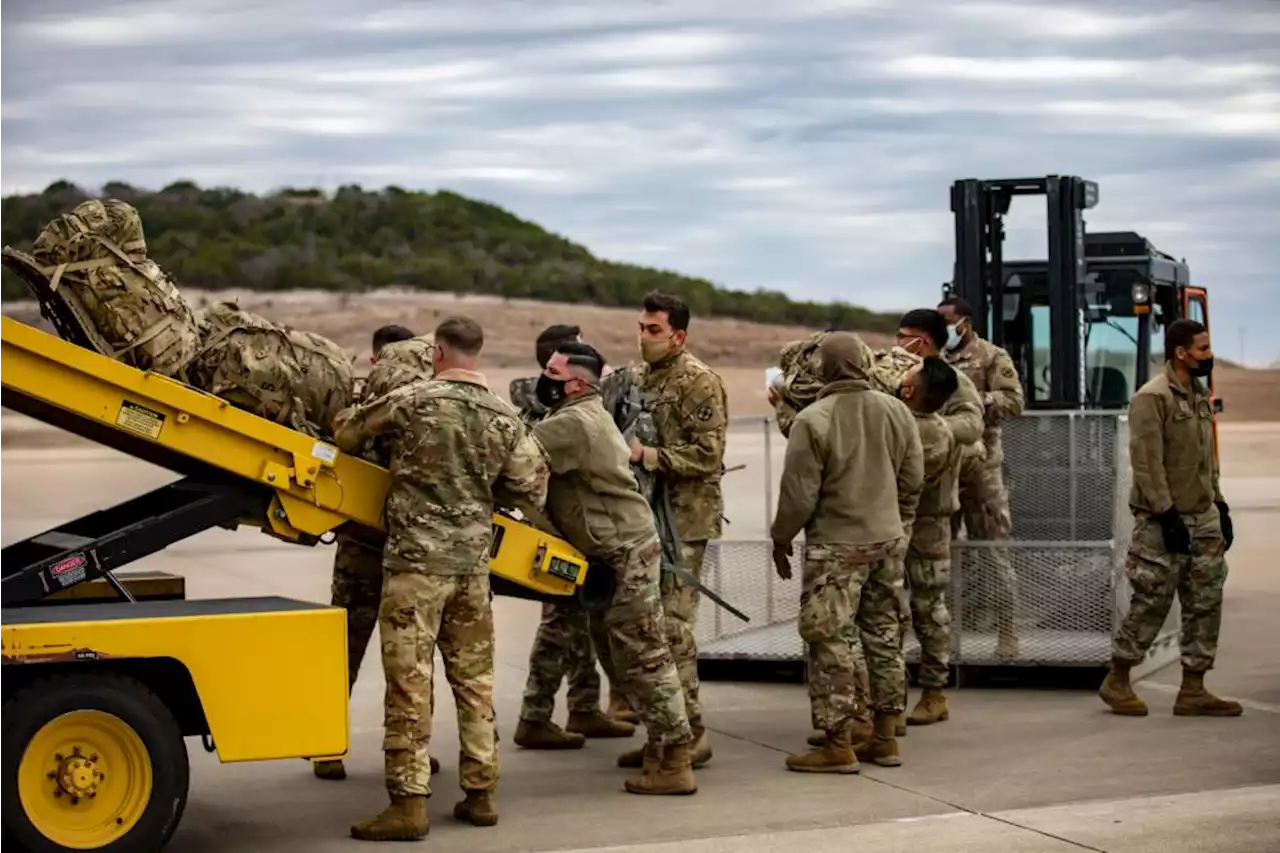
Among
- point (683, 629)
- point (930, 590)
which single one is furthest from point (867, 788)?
point (930, 590)

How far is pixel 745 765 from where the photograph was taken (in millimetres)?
8797

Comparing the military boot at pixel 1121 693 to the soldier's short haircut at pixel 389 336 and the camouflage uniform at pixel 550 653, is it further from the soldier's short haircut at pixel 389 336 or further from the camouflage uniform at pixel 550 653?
the soldier's short haircut at pixel 389 336

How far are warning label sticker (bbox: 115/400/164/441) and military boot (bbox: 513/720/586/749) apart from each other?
291 cm

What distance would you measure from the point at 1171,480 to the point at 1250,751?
1620mm

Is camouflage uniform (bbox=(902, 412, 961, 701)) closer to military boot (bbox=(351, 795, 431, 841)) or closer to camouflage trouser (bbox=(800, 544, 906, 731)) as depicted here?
camouflage trouser (bbox=(800, 544, 906, 731))

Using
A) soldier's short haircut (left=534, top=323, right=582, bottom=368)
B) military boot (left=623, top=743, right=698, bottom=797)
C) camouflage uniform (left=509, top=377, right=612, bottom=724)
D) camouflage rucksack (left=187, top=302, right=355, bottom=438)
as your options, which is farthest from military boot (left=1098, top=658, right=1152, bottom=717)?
camouflage rucksack (left=187, top=302, right=355, bottom=438)

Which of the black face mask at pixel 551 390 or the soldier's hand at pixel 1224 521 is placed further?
the soldier's hand at pixel 1224 521

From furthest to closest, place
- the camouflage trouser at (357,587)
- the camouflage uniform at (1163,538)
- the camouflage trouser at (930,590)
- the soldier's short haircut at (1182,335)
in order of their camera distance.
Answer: the soldier's short haircut at (1182,335) < the camouflage uniform at (1163,538) < the camouflage trouser at (930,590) < the camouflage trouser at (357,587)

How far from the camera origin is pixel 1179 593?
1011 cm

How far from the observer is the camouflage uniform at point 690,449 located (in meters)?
8.90

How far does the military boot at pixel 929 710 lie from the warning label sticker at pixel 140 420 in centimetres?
430

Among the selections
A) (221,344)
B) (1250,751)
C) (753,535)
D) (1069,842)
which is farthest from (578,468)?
(753,535)

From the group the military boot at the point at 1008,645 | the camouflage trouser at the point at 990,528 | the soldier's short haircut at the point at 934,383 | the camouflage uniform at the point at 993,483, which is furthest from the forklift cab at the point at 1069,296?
the soldier's short haircut at the point at 934,383

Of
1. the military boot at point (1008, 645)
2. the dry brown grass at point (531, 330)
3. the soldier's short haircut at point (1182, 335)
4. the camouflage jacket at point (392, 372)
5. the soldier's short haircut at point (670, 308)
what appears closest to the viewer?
the camouflage jacket at point (392, 372)
